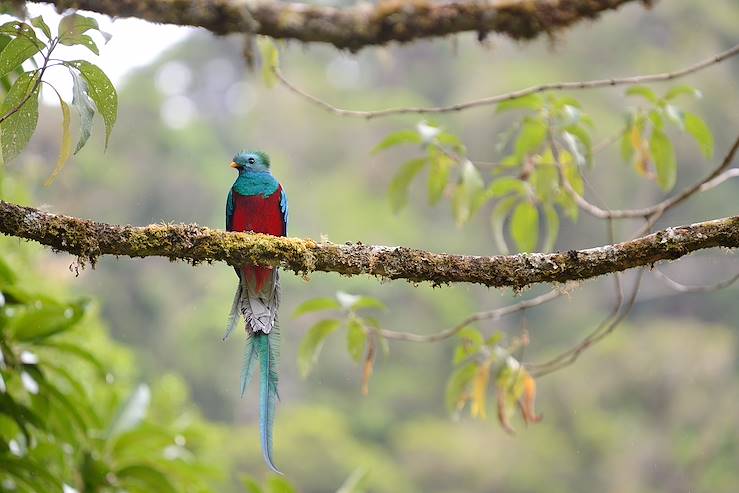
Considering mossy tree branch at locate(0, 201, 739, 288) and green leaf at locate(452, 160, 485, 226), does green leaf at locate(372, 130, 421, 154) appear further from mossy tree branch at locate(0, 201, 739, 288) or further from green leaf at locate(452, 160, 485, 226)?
Answer: mossy tree branch at locate(0, 201, 739, 288)

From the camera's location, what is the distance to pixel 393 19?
2.58 metres

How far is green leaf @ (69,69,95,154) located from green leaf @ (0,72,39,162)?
0.23 ft

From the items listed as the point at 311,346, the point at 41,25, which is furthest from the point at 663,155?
the point at 41,25

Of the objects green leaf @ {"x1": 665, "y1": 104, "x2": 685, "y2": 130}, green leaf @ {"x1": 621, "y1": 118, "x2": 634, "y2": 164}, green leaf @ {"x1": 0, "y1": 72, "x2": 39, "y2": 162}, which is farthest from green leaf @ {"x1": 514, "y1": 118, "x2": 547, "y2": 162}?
green leaf @ {"x1": 0, "y1": 72, "x2": 39, "y2": 162}

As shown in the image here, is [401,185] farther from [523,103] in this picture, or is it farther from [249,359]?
[249,359]

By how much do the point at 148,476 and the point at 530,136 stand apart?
5.25 ft

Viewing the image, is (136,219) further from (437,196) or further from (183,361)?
(437,196)

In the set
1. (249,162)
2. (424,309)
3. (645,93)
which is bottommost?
(424,309)

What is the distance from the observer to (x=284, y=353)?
49.3 feet

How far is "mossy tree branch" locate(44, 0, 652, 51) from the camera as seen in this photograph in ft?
8.21

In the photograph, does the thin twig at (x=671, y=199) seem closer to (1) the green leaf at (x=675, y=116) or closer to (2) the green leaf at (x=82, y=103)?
(1) the green leaf at (x=675, y=116)

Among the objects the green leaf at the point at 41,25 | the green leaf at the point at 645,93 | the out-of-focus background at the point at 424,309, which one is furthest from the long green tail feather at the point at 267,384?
the out-of-focus background at the point at 424,309

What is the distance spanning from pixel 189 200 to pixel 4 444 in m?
14.1

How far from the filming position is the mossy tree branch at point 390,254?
1.76 m
